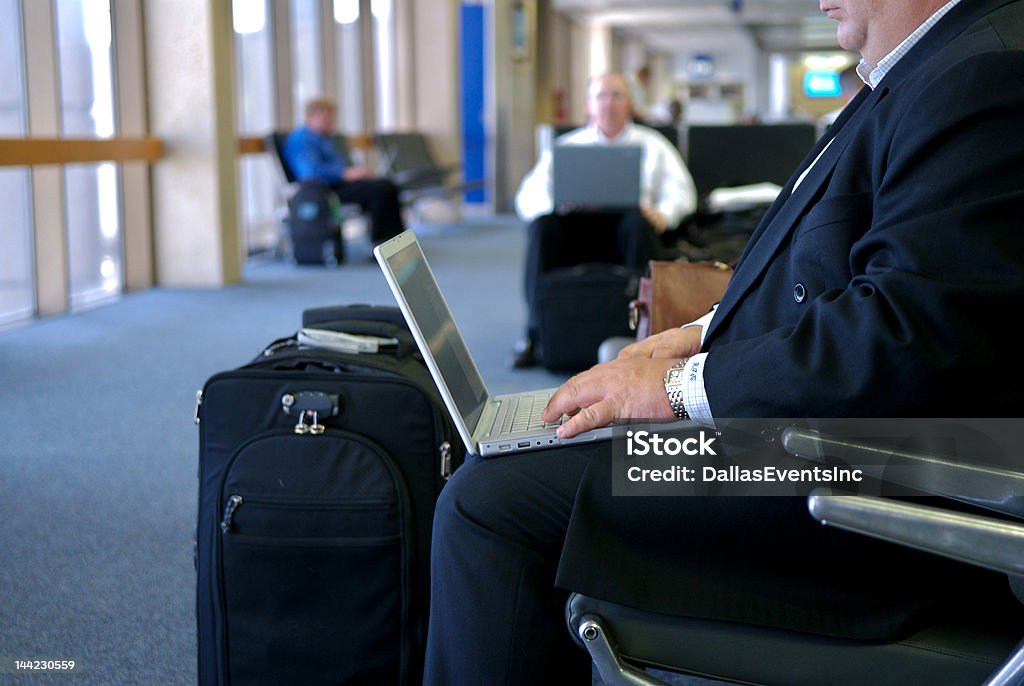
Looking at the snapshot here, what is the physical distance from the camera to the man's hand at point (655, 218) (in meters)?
4.54

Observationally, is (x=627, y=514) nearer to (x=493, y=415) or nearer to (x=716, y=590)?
(x=716, y=590)

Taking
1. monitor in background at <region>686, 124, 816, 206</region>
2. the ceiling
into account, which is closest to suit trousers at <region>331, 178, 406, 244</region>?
monitor in background at <region>686, 124, 816, 206</region>

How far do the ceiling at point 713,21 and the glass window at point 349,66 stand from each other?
24.0 ft

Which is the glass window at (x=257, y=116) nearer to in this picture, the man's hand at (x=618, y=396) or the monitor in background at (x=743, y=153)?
the monitor in background at (x=743, y=153)

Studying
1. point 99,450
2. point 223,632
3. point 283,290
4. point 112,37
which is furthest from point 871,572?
point 112,37

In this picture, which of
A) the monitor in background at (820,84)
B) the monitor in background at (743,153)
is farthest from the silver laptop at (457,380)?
the monitor in background at (820,84)

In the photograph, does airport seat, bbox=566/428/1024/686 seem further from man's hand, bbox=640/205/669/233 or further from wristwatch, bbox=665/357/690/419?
man's hand, bbox=640/205/669/233

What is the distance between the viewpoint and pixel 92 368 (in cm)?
455

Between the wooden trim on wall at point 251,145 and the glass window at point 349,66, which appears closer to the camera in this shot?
the wooden trim on wall at point 251,145

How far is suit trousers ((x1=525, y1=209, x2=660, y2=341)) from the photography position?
452 cm

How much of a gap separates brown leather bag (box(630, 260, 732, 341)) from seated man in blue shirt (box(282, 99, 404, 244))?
6.26 m

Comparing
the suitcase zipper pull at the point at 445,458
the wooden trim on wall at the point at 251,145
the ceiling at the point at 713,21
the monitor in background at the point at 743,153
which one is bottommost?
the suitcase zipper pull at the point at 445,458

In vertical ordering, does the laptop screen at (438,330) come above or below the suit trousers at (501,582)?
above

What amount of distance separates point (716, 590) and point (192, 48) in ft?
20.5
